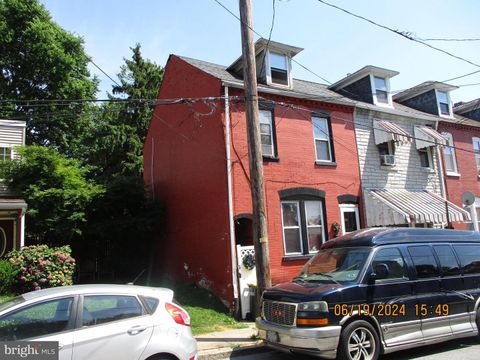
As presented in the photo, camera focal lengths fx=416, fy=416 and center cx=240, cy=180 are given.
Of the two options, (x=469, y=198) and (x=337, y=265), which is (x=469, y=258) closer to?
(x=337, y=265)

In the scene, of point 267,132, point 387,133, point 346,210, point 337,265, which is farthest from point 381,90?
point 337,265

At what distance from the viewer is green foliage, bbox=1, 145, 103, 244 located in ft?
45.1

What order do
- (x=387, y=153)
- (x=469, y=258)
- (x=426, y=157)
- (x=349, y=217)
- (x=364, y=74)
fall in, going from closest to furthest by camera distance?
(x=469, y=258) → (x=349, y=217) → (x=387, y=153) → (x=364, y=74) → (x=426, y=157)

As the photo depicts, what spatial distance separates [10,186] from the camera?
1446cm

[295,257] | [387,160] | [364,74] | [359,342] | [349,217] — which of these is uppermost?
[364,74]

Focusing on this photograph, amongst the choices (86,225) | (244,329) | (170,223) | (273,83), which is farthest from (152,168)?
(244,329)

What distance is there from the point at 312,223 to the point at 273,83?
16.5 ft

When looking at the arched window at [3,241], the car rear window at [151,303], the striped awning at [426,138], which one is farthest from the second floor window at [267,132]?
the arched window at [3,241]

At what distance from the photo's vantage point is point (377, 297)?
22.1 feet

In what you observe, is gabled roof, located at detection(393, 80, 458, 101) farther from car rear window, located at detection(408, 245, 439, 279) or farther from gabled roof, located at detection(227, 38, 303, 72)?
car rear window, located at detection(408, 245, 439, 279)

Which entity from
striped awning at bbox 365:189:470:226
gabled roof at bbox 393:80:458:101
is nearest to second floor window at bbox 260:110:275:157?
striped awning at bbox 365:189:470:226

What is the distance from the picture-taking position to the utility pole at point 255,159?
8.52 meters

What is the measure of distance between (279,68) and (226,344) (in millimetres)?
9943

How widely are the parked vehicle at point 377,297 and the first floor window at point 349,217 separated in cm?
639
